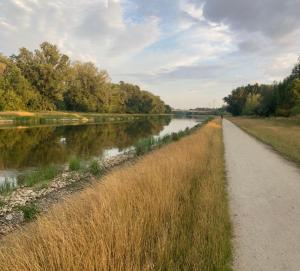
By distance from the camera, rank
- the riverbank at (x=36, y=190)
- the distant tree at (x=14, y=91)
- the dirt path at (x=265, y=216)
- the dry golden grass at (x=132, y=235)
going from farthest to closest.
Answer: the distant tree at (x=14, y=91) → the riverbank at (x=36, y=190) → the dirt path at (x=265, y=216) → the dry golden grass at (x=132, y=235)

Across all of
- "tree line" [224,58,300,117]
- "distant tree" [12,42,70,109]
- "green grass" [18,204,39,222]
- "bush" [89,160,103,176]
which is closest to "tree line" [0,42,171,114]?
"distant tree" [12,42,70,109]

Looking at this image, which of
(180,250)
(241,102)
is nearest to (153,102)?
(241,102)

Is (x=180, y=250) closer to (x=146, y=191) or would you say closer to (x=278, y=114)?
(x=146, y=191)

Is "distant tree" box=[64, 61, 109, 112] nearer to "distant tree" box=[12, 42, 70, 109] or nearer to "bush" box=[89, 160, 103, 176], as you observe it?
"distant tree" box=[12, 42, 70, 109]

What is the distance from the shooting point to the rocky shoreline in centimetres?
862

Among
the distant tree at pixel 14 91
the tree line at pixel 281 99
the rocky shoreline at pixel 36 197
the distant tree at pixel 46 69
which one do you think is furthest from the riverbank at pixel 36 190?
the distant tree at pixel 46 69

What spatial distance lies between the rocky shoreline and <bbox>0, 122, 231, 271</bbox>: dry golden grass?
2403mm

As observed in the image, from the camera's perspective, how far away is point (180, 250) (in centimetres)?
508

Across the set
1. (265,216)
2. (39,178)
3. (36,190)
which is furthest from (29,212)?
(265,216)

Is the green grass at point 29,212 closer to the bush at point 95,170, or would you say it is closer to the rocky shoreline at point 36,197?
the rocky shoreline at point 36,197

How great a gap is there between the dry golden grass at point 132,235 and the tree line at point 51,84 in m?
61.5

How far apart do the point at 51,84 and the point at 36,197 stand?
71.1 meters

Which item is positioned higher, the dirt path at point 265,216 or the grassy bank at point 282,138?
the dirt path at point 265,216

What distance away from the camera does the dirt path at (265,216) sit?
5.23 m
